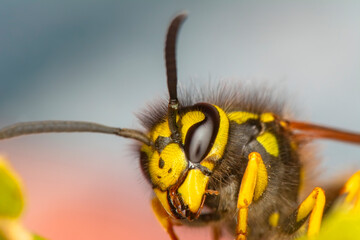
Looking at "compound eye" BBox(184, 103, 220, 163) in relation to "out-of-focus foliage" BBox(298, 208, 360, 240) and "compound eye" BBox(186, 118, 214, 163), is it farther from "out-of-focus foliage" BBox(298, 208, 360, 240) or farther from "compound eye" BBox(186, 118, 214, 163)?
"out-of-focus foliage" BBox(298, 208, 360, 240)

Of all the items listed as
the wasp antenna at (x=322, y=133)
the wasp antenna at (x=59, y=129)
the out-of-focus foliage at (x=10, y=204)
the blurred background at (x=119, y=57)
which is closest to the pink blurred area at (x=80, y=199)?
the blurred background at (x=119, y=57)

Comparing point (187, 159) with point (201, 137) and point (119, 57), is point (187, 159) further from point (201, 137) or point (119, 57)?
point (119, 57)

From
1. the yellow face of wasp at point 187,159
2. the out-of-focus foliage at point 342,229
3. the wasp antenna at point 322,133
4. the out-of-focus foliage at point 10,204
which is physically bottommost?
the wasp antenna at point 322,133

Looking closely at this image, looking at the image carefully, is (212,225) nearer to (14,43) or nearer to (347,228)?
(347,228)

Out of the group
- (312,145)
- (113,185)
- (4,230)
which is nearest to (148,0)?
(113,185)

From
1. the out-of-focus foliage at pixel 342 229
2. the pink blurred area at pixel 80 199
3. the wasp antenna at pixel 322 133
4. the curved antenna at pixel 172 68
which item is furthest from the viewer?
the pink blurred area at pixel 80 199

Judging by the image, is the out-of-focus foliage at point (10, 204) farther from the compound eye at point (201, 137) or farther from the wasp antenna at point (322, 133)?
the wasp antenna at point (322, 133)

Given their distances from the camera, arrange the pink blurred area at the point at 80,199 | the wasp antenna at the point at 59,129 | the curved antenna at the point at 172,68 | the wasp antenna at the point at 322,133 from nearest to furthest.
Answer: the wasp antenna at the point at 59,129 < the curved antenna at the point at 172,68 < the wasp antenna at the point at 322,133 < the pink blurred area at the point at 80,199
